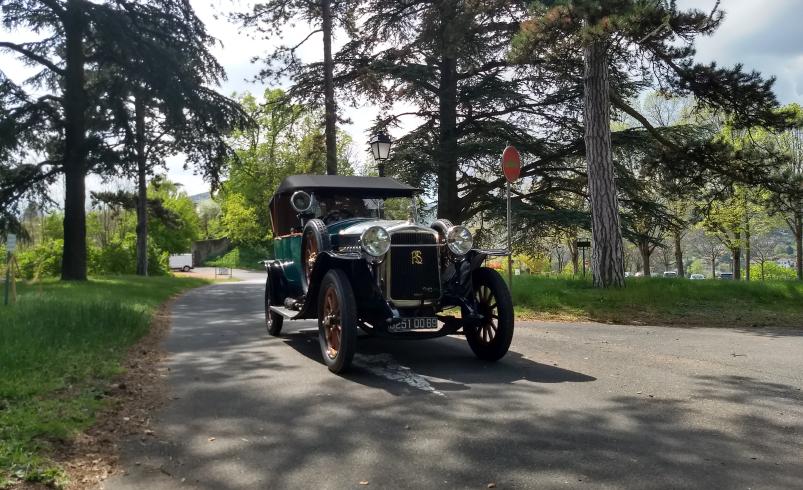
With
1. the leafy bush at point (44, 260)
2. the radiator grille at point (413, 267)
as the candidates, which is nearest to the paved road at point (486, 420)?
the radiator grille at point (413, 267)

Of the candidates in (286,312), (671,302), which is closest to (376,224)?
(286,312)

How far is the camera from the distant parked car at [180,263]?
57.3 m

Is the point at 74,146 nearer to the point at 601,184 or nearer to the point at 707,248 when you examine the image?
the point at 601,184

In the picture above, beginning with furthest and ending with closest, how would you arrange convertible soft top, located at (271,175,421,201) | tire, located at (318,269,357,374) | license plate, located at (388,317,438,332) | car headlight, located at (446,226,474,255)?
1. convertible soft top, located at (271,175,421,201)
2. car headlight, located at (446,226,474,255)
3. license plate, located at (388,317,438,332)
4. tire, located at (318,269,357,374)

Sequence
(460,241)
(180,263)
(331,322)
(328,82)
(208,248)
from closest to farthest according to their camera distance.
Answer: (331,322)
(460,241)
(328,82)
(180,263)
(208,248)

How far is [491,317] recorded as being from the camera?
646 centimetres

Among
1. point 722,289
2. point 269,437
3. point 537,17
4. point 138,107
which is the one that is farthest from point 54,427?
point 138,107

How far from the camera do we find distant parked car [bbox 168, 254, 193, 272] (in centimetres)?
5734

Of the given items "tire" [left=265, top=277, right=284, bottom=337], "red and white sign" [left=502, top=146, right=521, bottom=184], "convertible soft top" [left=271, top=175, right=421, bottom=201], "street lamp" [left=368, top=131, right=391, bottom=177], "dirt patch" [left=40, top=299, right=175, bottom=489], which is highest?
"street lamp" [left=368, top=131, right=391, bottom=177]

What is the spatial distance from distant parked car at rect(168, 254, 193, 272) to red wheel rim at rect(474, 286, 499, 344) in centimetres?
5516

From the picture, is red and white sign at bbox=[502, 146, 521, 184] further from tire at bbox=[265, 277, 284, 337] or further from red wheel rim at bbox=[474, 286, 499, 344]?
tire at bbox=[265, 277, 284, 337]

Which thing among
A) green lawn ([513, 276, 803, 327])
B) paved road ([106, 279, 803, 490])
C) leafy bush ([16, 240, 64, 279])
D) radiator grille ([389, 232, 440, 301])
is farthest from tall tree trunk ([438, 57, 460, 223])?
leafy bush ([16, 240, 64, 279])

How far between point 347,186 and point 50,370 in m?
4.21

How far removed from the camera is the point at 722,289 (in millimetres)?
12031
